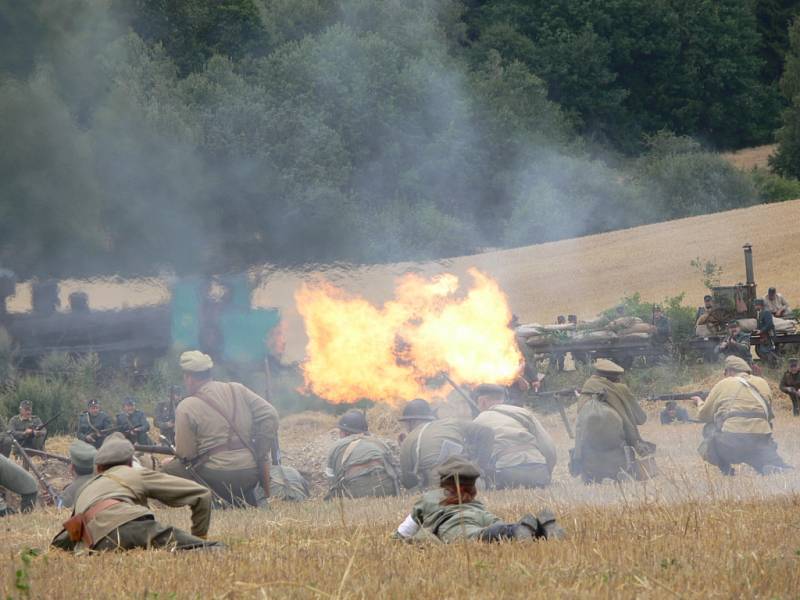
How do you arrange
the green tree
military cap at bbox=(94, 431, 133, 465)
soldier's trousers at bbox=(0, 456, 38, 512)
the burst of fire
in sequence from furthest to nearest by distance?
the green tree → the burst of fire → soldier's trousers at bbox=(0, 456, 38, 512) → military cap at bbox=(94, 431, 133, 465)

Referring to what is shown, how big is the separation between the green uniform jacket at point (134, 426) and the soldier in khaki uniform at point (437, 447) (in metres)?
8.91

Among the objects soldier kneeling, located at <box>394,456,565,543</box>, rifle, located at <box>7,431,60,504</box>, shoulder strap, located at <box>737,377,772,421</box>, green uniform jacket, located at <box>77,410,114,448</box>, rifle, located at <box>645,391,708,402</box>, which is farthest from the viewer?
green uniform jacket, located at <box>77,410,114,448</box>

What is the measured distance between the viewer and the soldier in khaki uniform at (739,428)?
1518cm

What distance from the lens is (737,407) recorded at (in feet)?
50.2

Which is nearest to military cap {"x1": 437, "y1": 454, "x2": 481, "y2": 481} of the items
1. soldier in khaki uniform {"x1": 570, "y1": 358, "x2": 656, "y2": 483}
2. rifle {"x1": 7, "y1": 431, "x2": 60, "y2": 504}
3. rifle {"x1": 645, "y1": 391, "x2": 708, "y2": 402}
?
soldier in khaki uniform {"x1": 570, "y1": 358, "x2": 656, "y2": 483}

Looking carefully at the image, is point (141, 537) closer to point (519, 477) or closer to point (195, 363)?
point (195, 363)

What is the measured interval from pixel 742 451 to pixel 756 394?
678 millimetres

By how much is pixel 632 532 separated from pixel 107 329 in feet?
73.2

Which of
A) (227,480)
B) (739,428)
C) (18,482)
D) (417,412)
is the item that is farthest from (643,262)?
(227,480)

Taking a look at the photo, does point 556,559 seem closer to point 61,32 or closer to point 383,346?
point 383,346

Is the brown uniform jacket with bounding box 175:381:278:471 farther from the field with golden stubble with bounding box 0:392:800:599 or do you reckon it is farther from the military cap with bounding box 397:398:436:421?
the military cap with bounding box 397:398:436:421

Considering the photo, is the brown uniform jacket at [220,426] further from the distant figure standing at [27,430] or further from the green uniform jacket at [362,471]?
the distant figure standing at [27,430]

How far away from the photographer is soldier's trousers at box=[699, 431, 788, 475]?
1518cm

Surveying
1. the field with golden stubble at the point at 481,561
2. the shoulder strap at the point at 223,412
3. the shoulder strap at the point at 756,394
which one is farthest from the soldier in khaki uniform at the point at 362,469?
the shoulder strap at the point at 756,394
